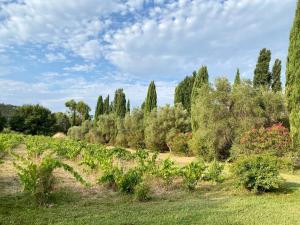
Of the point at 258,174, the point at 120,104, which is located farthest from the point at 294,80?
the point at 120,104

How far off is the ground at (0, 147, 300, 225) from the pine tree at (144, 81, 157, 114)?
22.1 m

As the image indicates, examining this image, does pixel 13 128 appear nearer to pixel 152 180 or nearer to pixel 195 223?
pixel 152 180

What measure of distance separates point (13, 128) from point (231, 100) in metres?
41.4

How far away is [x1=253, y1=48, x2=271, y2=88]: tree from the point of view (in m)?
24.7

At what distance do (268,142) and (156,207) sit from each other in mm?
9538

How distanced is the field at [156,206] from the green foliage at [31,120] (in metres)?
42.0

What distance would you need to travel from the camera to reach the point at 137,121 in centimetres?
3175

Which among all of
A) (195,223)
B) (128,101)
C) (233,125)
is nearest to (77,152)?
(233,125)

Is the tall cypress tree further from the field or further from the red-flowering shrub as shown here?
the field

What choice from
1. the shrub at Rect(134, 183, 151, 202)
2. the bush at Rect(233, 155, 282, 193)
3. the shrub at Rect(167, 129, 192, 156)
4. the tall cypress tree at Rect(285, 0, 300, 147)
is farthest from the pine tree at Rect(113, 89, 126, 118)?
the shrub at Rect(134, 183, 151, 202)

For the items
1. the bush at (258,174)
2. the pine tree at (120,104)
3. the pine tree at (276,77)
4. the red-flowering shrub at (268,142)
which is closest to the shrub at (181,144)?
the red-flowering shrub at (268,142)

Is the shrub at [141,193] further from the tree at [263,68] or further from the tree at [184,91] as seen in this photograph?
the tree at [184,91]

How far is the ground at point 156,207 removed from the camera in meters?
5.64

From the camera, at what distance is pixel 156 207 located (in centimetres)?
663
